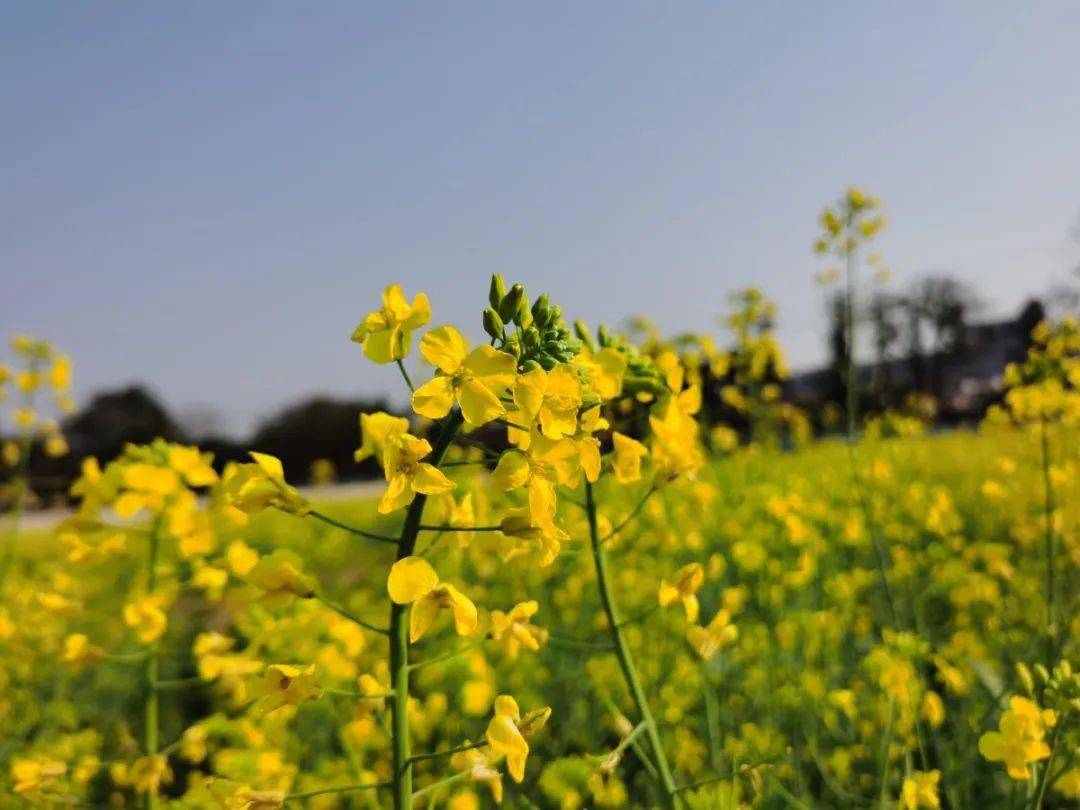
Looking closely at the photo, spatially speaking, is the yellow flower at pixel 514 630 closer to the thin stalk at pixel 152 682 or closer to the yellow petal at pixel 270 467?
the yellow petal at pixel 270 467

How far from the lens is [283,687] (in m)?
1.01

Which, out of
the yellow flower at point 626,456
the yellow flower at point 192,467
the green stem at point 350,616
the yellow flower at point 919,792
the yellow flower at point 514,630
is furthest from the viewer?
the yellow flower at point 192,467

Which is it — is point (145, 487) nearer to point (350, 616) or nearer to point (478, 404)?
point (350, 616)

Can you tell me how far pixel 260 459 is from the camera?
110 cm

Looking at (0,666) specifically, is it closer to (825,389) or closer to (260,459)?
(260,459)

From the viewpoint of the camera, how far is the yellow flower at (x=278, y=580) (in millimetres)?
1101

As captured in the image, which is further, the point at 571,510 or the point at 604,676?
the point at 571,510

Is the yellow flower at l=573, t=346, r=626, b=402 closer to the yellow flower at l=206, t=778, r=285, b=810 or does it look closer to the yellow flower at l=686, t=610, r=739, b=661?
the yellow flower at l=686, t=610, r=739, b=661

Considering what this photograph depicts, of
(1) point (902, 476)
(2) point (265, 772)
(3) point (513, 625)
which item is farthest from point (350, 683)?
(1) point (902, 476)

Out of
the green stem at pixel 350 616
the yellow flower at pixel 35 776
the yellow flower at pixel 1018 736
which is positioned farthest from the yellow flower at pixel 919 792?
the yellow flower at pixel 35 776

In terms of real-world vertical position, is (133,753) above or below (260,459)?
below

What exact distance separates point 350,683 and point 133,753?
70 centimetres

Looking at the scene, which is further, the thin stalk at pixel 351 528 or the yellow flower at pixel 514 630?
the yellow flower at pixel 514 630

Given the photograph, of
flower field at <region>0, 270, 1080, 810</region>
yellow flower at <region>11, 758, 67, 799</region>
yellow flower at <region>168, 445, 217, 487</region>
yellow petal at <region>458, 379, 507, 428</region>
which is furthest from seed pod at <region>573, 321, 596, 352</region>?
yellow flower at <region>11, 758, 67, 799</region>
